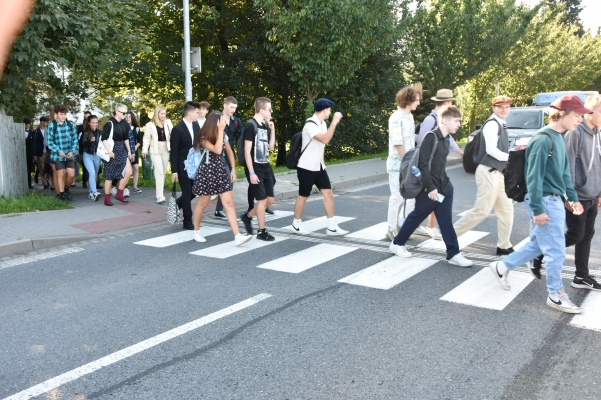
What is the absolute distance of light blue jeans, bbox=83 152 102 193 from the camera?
37.5 feet

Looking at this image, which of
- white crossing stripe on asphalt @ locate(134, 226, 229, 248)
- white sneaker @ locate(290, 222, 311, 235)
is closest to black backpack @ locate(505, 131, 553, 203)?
white sneaker @ locate(290, 222, 311, 235)

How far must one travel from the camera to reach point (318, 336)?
177 inches

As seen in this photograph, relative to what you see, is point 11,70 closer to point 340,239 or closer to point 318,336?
point 340,239

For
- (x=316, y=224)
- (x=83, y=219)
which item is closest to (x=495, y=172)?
(x=316, y=224)

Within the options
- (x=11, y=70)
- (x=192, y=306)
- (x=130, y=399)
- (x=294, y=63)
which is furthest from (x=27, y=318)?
(x=294, y=63)

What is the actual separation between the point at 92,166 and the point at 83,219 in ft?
8.21

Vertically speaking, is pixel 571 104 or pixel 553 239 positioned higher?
pixel 571 104

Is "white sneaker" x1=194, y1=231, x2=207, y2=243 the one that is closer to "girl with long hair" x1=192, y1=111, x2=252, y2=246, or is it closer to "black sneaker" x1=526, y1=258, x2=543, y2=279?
"girl with long hair" x1=192, y1=111, x2=252, y2=246

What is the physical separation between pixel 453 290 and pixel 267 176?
366 centimetres

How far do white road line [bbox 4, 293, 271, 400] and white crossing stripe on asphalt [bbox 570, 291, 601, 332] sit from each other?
2676 millimetres

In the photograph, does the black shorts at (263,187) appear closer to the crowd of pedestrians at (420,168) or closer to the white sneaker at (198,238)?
the crowd of pedestrians at (420,168)

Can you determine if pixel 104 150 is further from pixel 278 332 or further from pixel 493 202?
pixel 278 332

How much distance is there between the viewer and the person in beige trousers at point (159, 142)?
443 inches

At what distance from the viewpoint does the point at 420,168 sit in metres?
A: 6.44
